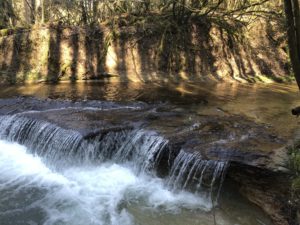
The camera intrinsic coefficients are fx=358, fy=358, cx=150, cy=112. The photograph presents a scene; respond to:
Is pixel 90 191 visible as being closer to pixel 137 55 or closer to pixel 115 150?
pixel 115 150

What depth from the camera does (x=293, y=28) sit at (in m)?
4.77

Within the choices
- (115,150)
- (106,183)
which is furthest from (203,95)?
(106,183)

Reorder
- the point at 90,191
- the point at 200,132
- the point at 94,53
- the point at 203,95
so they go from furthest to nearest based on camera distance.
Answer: the point at 94,53
the point at 203,95
the point at 200,132
the point at 90,191

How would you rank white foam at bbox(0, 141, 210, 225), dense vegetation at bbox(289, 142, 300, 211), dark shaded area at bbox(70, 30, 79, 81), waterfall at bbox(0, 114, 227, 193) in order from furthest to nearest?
dark shaded area at bbox(70, 30, 79, 81)
waterfall at bbox(0, 114, 227, 193)
white foam at bbox(0, 141, 210, 225)
dense vegetation at bbox(289, 142, 300, 211)

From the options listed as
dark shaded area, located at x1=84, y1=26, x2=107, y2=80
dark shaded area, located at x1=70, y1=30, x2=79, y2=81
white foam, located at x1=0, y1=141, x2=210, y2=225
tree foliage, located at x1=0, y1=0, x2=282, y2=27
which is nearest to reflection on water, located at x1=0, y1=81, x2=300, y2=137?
dark shaded area, located at x1=84, y1=26, x2=107, y2=80

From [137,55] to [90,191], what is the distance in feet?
28.4

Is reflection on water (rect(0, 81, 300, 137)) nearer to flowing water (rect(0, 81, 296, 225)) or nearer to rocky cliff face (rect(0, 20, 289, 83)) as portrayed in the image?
rocky cliff face (rect(0, 20, 289, 83))

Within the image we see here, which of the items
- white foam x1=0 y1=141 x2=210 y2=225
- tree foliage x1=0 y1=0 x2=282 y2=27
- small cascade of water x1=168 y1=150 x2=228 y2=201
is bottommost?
white foam x1=0 y1=141 x2=210 y2=225

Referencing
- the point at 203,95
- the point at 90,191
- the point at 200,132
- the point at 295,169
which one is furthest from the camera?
the point at 203,95

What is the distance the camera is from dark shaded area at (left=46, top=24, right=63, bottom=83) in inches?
506

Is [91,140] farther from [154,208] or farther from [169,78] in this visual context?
[169,78]

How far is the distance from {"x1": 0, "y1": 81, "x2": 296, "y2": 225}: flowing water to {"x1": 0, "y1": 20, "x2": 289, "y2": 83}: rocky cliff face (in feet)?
18.5

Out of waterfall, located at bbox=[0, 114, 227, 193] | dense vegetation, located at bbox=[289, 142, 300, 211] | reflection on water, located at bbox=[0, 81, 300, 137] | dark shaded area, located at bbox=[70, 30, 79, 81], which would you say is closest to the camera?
dense vegetation, located at bbox=[289, 142, 300, 211]

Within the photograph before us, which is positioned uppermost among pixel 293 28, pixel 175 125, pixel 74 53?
pixel 293 28
